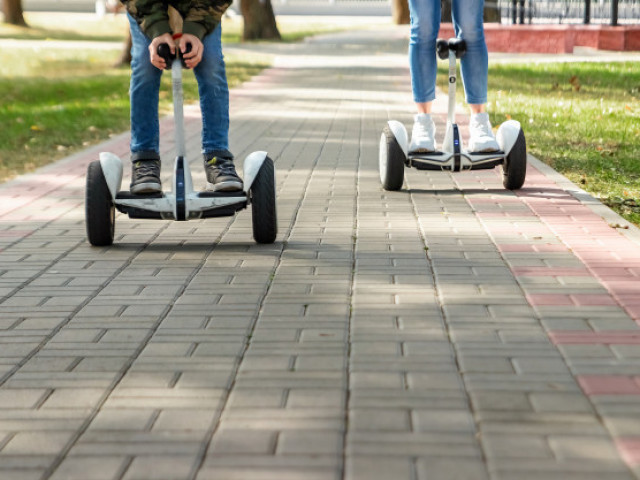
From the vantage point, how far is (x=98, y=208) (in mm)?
5418

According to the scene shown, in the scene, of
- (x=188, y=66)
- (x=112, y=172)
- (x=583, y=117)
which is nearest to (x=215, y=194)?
(x=112, y=172)

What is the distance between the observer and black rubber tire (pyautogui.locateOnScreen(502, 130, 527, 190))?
674 cm

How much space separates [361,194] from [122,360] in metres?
3.50

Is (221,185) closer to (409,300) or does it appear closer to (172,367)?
(409,300)

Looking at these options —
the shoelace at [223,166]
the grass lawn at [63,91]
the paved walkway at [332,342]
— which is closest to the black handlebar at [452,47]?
the paved walkway at [332,342]

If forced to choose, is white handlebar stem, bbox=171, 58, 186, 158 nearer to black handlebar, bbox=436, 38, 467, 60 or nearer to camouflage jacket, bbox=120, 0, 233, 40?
camouflage jacket, bbox=120, 0, 233, 40

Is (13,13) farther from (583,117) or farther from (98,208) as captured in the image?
(98,208)

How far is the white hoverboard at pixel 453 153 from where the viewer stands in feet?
22.1

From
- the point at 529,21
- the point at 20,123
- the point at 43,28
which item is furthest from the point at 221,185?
the point at 43,28

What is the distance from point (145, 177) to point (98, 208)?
0.87 feet

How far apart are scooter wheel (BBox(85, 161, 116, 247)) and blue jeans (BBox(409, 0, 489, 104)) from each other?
6.88 ft

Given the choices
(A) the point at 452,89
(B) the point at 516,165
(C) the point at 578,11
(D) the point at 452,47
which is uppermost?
(C) the point at 578,11

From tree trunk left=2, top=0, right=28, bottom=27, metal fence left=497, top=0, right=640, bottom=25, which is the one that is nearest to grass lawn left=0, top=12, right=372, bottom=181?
tree trunk left=2, top=0, right=28, bottom=27

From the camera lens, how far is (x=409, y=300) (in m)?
4.45
